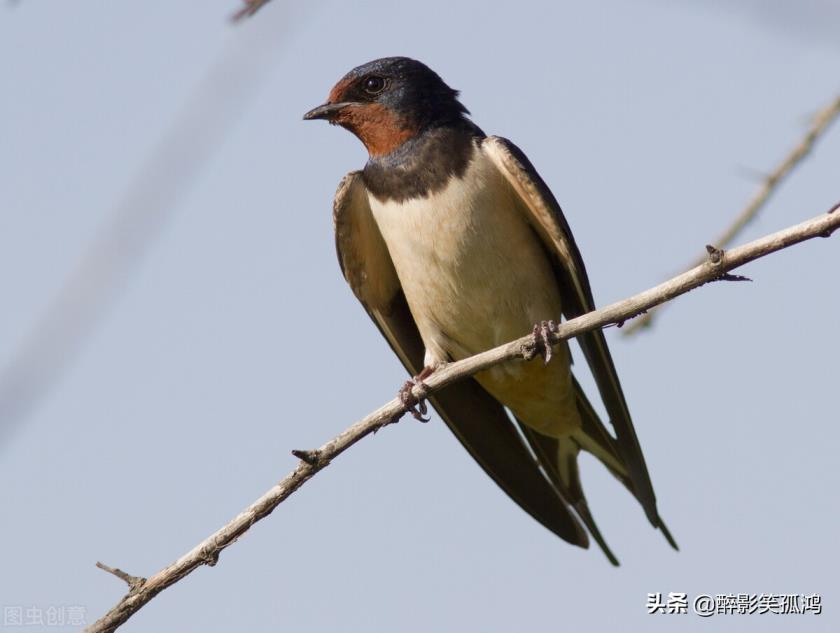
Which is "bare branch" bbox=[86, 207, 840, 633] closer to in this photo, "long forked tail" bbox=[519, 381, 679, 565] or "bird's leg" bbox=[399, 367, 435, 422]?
"bird's leg" bbox=[399, 367, 435, 422]

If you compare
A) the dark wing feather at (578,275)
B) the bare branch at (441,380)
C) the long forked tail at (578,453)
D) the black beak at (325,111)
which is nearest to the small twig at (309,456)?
the bare branch at (441,380)

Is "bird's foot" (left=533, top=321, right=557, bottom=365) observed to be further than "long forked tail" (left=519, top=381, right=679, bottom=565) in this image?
No

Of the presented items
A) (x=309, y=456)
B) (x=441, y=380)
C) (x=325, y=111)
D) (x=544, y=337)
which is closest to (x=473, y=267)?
(x=544, y=337)

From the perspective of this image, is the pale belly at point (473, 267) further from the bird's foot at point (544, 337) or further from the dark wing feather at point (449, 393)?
the bird's foot at point (544, 337)

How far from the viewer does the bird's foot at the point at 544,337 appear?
15.6 ft

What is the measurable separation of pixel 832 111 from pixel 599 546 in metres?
2.58

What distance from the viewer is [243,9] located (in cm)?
266

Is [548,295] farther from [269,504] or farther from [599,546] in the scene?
[269,504]

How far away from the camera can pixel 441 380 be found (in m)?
4.58

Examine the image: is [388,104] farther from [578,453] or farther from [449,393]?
[578,453]

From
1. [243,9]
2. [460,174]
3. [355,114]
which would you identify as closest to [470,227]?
[460,174]

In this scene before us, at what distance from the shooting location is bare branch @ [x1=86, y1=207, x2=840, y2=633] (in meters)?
3.56

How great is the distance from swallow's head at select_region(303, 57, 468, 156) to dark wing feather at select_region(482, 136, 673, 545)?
46 cm

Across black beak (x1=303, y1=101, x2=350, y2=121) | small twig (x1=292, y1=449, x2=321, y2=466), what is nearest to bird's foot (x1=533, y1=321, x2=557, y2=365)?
small twig (x1=292, y1=449, x2=321, y2=466)
